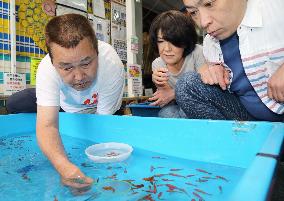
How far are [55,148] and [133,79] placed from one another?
8.98 feet

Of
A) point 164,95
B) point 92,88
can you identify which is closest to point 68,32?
point 92,88

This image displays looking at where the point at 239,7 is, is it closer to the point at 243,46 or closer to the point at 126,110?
the point at 243,46

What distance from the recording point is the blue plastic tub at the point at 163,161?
72 cm

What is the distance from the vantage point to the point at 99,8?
136 inches

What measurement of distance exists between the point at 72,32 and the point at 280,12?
0.78m

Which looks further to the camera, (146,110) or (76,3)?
(76,3)

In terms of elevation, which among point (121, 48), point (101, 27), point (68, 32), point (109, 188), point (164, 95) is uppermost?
point (101, 27)

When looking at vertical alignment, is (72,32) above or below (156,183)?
above

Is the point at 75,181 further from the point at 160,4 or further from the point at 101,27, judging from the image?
the point at 160,4

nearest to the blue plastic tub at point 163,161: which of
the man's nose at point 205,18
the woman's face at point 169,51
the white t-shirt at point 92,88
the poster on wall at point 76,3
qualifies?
the white t-shirt at point 92,88

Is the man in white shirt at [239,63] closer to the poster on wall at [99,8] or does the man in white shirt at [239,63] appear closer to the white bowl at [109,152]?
the white bowl at [109,152]

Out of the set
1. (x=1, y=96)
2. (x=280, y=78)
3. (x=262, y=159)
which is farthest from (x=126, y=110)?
(x=262, y=159)

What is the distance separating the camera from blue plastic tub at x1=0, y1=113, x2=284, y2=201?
718 millimetres

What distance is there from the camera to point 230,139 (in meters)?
0.94
